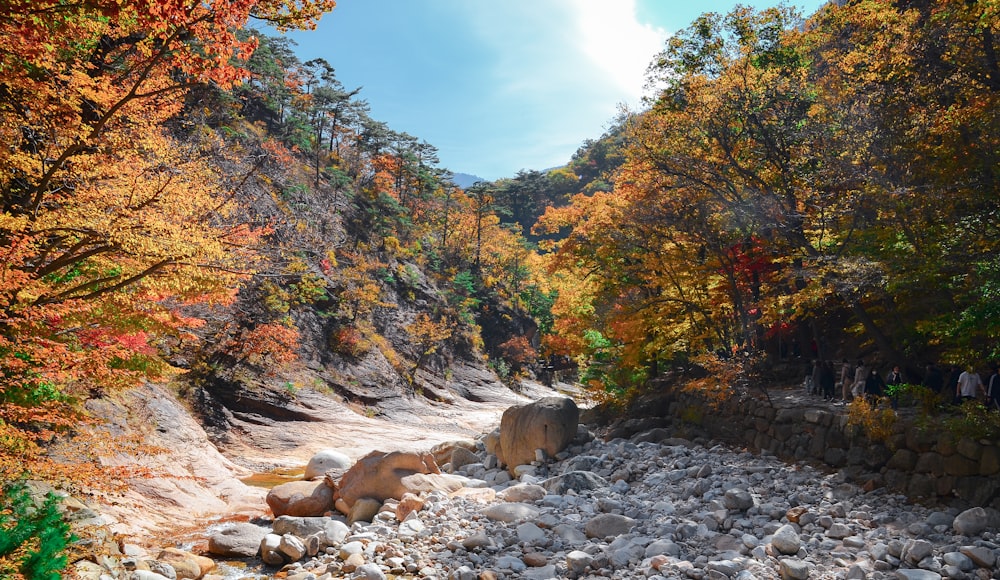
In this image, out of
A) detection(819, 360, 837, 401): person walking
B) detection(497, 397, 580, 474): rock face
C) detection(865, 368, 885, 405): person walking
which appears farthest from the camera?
detection(497, 397, 580, 474): rock face

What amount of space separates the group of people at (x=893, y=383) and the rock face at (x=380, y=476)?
9.62 meters

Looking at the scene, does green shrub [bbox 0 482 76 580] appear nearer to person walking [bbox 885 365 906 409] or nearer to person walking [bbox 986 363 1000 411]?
person walking [bbox 885 365 906 409]

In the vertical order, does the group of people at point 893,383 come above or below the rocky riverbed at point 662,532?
above

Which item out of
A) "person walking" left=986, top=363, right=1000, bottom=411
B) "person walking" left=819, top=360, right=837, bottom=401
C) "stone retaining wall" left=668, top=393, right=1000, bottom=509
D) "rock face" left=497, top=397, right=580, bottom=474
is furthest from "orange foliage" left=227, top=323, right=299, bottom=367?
"person walking" left=986, top=363, right=1000, bottom=411

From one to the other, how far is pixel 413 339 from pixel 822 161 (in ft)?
102

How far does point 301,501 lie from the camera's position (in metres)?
13.0

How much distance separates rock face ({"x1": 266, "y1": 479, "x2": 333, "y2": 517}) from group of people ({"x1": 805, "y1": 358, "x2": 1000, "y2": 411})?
11558 mm

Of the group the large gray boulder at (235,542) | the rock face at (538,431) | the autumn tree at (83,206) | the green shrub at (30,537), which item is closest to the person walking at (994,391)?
the rock face at (538,431)

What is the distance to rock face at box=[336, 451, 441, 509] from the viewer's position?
12703 mm

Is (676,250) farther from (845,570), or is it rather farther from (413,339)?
(413,339)

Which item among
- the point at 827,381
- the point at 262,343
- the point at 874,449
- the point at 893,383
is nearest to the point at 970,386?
the point at 893,383

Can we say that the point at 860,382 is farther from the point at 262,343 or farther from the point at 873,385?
the point at 262,343

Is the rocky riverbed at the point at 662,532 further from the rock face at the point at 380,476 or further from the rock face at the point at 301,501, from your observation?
the rock face at the point at 380,476

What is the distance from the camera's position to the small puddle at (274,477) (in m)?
17.4
